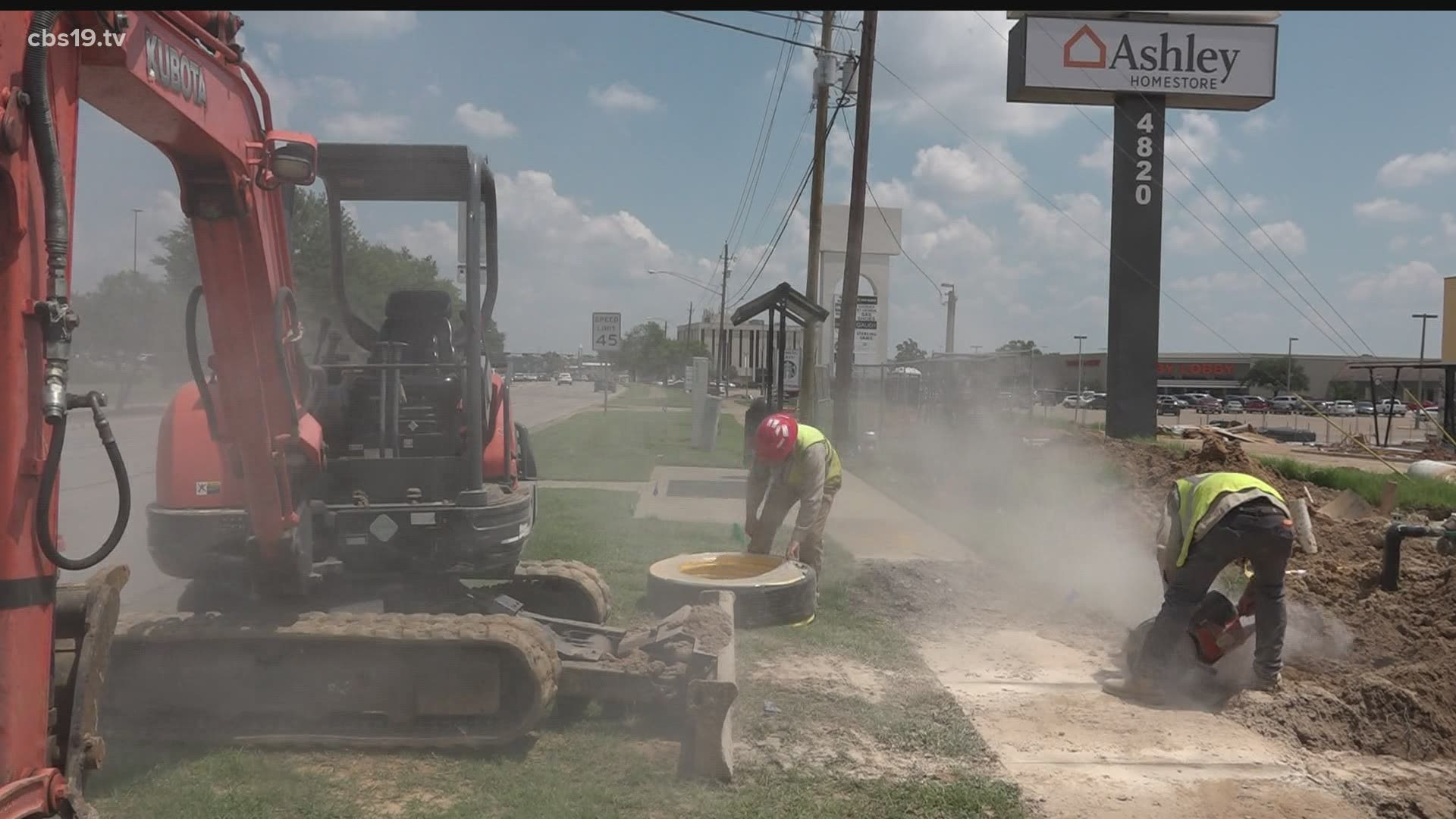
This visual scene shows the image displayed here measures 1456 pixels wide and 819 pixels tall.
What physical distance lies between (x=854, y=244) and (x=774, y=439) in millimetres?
14060

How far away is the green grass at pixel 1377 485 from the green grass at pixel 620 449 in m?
9.80

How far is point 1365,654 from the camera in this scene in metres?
7.31

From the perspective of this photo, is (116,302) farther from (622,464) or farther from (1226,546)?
(1226,546)

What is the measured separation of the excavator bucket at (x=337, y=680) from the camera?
17.4 feet

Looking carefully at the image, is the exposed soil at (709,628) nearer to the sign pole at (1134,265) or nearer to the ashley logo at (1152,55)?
the sign pole at (1134,265)

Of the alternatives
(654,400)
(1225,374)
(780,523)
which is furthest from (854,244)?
(1225,374)

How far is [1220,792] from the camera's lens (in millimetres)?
5164

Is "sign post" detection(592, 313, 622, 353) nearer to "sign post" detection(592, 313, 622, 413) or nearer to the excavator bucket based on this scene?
"sign post" detection(592, 313, 622, 413)

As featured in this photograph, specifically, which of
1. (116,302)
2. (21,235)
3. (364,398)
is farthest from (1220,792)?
(116,302)

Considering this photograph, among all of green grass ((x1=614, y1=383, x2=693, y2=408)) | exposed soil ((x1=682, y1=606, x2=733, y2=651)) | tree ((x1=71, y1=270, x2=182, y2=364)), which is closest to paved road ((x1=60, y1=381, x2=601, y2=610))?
tree ((x1=71, y1=270, x2=182, y2=364))

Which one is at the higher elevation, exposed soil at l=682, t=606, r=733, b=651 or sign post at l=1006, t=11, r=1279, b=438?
sign post at l=1006, t=11, r=1279, b=438

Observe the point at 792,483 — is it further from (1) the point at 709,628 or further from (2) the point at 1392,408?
(2) the point at 1392,408

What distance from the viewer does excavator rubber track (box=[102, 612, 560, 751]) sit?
209 inches

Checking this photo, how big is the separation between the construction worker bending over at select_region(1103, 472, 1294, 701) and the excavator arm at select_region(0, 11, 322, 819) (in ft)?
16.2
